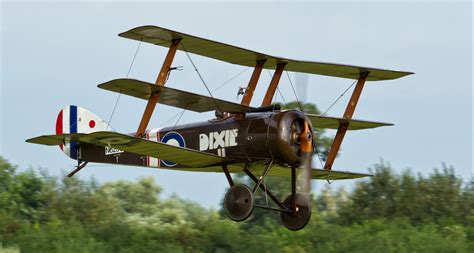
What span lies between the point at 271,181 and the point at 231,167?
90.0ft

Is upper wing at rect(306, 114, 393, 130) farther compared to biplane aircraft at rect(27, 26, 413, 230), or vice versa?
upper wing at rect(306, 114, 393, 130)

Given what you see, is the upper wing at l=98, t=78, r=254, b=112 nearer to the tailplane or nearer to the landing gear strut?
the landing gear strut

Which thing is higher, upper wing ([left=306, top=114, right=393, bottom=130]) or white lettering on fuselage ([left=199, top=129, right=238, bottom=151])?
upper wing ([left=306, top=114, right=393, bottom=130])

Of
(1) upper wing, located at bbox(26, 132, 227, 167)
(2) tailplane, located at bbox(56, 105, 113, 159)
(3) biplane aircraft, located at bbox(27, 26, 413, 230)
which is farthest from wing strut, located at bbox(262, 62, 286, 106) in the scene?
(2) tailplane, located at bbox(56, 105, 113, 159)

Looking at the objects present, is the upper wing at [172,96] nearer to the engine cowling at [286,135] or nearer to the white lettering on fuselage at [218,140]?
the white lettering on fuselage at [218,140]

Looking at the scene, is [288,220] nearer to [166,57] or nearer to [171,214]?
[166,57]

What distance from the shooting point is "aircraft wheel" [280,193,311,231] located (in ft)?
57.2

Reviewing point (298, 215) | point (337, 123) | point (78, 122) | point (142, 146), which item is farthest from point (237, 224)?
point (142, 146)

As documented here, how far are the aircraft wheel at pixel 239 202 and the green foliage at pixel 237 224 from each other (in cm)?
1657

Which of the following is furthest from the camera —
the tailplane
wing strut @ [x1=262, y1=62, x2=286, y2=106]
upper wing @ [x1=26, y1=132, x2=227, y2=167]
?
the tailplane

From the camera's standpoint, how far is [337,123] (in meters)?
18.9

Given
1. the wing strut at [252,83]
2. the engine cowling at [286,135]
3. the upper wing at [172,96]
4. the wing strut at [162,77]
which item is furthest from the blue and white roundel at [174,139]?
the engine cowling at [286,135]

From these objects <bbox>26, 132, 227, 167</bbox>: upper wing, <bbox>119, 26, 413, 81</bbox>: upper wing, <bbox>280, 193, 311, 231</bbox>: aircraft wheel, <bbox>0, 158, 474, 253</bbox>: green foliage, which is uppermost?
<bbox>119, 26, 413, 81</bbox>: upper wing

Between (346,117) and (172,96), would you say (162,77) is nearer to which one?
(172,96)
